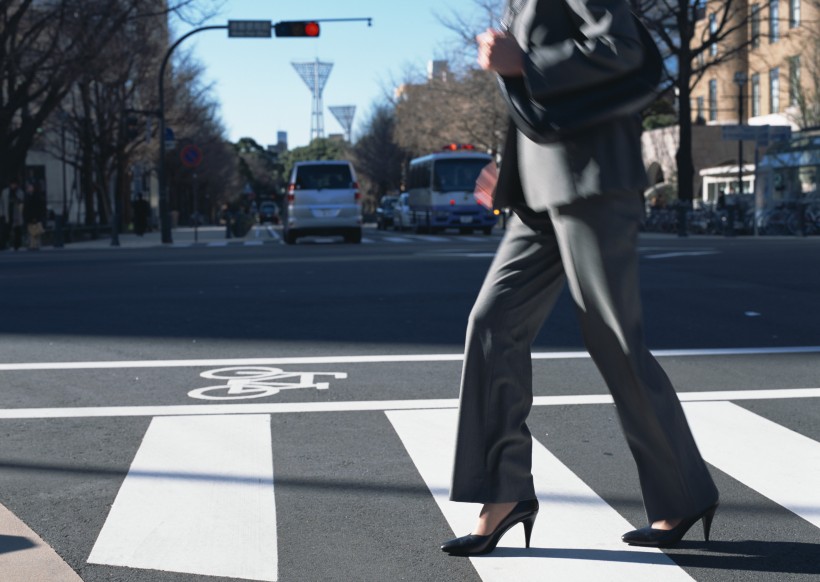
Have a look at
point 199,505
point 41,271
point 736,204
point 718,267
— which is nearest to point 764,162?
point 736,204

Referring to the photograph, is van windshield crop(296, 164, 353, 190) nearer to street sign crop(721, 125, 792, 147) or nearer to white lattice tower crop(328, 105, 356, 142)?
Answer: street sign crop(721, 125, 792, 147)

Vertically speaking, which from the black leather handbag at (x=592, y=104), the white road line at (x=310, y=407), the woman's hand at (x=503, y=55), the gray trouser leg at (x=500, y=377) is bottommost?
the white road line at (x=310, y=407)

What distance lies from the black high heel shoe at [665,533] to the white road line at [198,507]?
1.03m

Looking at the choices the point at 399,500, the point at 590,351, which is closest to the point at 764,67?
the point at 399,500

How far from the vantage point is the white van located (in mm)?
32406

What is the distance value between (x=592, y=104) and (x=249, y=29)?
105ft

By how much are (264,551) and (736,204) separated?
33.9 m

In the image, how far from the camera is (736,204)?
120 feet

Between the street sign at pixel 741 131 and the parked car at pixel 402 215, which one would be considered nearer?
the street sign at pixel 741 131

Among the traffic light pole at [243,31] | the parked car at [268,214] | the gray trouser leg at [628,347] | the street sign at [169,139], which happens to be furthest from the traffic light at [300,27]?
the parked car at [268,214]

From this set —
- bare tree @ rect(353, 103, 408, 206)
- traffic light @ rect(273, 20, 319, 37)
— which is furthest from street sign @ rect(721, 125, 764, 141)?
bare tree @ rect(353, 103, 408, 206)

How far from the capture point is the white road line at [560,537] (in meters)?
3.67

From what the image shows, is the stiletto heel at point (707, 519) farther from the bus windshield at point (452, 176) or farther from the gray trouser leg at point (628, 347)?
the bus windshield at point (452, 176)

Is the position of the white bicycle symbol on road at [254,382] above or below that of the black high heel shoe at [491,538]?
below
